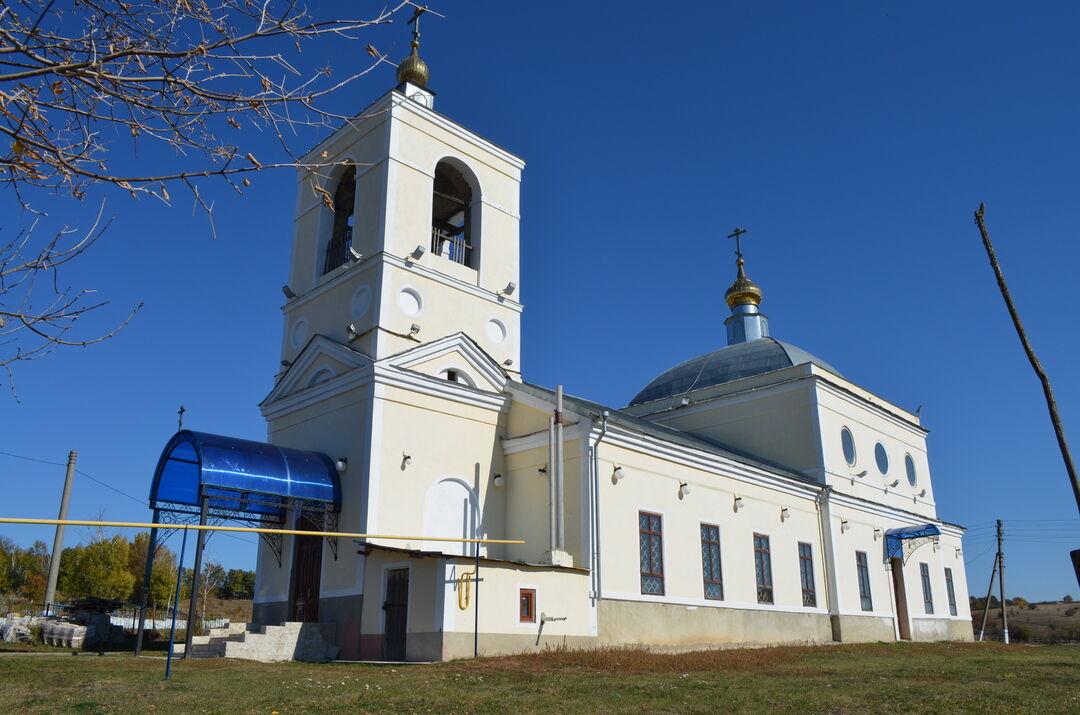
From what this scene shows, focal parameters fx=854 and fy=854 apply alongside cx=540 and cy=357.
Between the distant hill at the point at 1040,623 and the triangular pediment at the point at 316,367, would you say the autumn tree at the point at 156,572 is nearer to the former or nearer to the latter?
the triangular pediment at the point at 316,367

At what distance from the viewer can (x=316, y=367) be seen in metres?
19.8

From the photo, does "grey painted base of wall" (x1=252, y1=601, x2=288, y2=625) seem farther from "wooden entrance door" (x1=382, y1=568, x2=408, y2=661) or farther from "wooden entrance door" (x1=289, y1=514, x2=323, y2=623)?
"wooden entrance door" (x1=382, y1=568, x2=408, y2=661)

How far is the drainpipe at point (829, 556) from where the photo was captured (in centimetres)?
2370

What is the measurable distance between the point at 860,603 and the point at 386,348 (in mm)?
15940

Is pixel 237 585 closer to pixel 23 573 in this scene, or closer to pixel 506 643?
pixel 23 573

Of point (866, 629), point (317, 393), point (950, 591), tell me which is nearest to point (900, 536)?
point (866, 629)

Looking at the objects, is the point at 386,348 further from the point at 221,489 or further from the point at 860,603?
the point at 860,603

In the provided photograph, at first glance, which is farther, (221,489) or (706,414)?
(706,414)

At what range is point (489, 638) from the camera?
14.9 metres

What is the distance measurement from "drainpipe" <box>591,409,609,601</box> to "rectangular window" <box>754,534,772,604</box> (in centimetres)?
614

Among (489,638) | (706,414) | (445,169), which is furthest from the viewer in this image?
(706,414)

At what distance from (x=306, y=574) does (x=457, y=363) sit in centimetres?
562

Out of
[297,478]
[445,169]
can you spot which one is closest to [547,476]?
[297,478]

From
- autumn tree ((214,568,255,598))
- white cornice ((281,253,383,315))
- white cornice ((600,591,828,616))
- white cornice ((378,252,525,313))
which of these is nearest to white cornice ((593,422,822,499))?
white cornice ((600,591,828,616))
